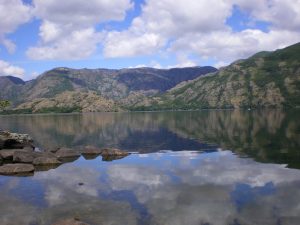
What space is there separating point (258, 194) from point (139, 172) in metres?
20.5

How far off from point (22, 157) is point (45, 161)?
4.74m

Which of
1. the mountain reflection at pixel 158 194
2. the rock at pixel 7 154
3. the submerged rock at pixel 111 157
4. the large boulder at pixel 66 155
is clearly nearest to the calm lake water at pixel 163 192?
the mountain reflection at pixel 158 194

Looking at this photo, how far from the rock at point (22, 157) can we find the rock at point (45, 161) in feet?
4.56

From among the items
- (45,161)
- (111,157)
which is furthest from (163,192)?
(111,157)

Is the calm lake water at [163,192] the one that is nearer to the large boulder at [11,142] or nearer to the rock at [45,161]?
the rock at [45,161]

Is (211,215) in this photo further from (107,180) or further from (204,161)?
(204,161)

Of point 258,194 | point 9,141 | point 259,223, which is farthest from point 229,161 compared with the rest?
point 9,141

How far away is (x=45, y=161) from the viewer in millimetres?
64500

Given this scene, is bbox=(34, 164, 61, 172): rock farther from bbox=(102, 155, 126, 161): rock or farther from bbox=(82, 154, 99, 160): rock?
bbox=(102, 155, 126, 161): rock

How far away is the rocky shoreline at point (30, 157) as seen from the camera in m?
57.7

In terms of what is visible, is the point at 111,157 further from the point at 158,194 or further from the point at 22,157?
the point at 158,194

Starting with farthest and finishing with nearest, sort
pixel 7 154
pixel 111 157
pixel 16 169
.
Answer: pixel 111 157 < pixel 7 154 < pixel 16 169

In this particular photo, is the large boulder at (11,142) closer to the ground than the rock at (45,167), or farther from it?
farther from it

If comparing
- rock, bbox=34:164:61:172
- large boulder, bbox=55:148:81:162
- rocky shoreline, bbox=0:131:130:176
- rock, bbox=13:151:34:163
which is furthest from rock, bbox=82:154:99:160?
rock, bbox=13:151:34:163
